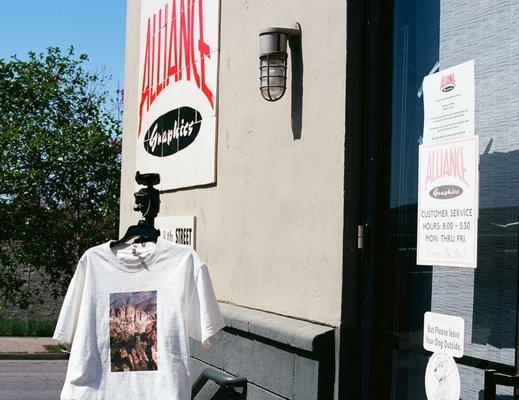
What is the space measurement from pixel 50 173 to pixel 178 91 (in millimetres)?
10437

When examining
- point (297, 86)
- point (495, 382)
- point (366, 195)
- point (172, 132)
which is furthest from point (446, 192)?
point (172, 132)

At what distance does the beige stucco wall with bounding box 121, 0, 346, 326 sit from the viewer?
504cm

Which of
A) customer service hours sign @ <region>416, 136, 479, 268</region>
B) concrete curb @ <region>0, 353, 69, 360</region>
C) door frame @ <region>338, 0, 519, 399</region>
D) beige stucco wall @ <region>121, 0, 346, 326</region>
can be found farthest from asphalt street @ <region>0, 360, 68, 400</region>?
customer service hours sign @ <region>416, 136, 479, 268</region>

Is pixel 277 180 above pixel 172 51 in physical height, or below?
below

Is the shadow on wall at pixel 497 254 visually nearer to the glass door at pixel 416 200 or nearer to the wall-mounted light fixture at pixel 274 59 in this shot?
the glass door at pixel 416 200

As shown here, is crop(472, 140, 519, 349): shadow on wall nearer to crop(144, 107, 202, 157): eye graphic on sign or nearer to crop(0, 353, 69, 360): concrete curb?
crop(144, 107, 202, 157): eye graphic on sign

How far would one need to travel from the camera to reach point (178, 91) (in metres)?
7.88

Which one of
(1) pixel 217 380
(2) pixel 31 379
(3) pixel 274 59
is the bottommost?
(2) pixel 31 379

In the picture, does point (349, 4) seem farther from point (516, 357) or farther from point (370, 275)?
point (516, 357)

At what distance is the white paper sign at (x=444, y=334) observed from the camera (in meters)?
3.96

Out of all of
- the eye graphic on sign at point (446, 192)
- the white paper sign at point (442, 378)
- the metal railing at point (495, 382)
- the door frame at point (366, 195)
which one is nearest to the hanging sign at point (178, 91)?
the door frame at point (366, 195)

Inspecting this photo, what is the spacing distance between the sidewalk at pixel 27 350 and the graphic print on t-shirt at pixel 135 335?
13.3m

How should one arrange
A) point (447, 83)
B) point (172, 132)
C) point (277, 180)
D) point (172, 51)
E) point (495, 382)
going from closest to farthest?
point (495, 382), point (447, 83), point (277, 180), point (172, 132), point (172, 51)

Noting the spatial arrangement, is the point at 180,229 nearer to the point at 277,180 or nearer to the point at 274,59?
the point at 277,180
